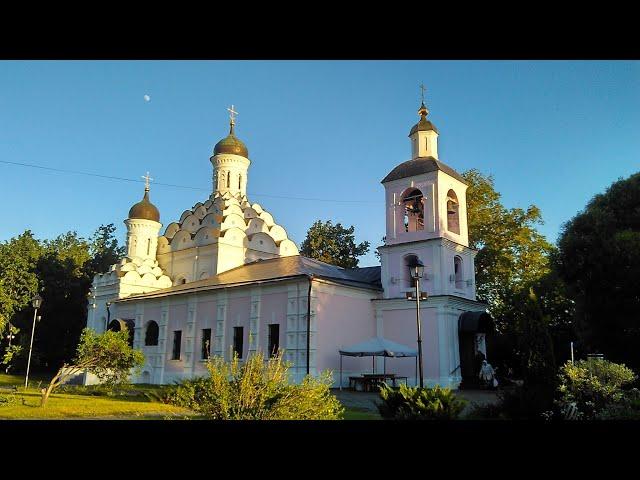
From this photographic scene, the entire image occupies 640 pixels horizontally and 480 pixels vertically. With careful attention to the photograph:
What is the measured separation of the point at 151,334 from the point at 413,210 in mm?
15610

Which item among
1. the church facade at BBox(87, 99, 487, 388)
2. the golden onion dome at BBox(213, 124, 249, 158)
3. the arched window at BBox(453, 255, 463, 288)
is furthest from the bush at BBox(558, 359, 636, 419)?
the golden onion dome at BBox(213, 124, 249, 158)

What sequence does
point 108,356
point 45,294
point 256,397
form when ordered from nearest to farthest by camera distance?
1. point 256,397
2. point 108,356
3. point 45,294

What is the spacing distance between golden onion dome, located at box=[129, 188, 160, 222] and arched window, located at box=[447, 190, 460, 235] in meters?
19.4

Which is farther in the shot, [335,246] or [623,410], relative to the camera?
[335,246]

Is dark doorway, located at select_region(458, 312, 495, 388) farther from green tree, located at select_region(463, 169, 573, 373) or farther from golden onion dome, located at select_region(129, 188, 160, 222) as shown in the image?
golden onion dome, located at select_region(129, 188, 160, 222)

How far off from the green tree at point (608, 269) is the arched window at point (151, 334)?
806 inches

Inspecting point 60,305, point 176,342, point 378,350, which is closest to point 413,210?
point 378,350

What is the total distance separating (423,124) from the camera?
25.3 metres

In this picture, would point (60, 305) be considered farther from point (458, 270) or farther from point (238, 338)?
point (458, 270)

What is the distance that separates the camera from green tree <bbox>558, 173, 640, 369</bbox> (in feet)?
52.4
